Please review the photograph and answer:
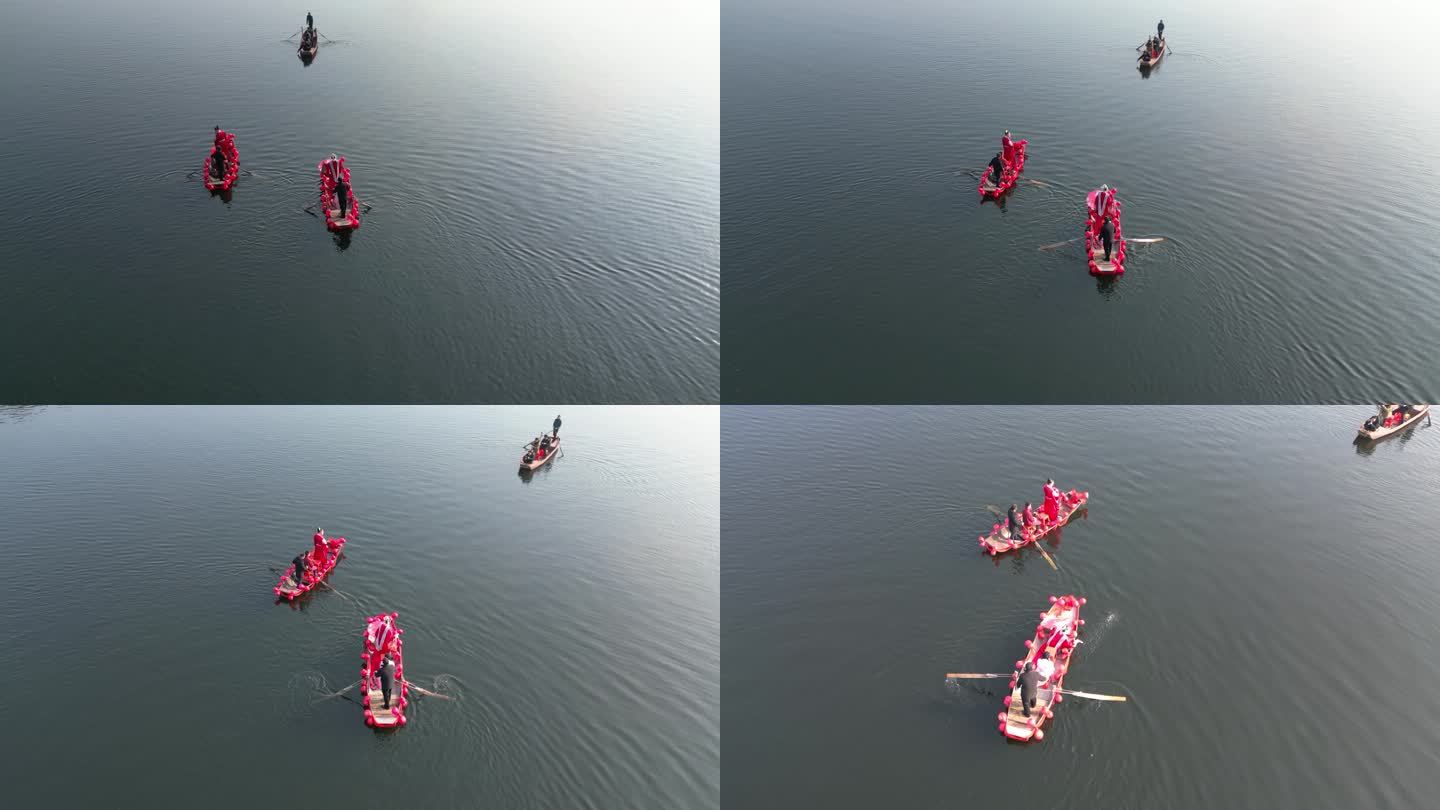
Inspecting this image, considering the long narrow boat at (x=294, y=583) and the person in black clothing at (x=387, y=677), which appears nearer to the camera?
the person in black clothing at (x=387, y=677)

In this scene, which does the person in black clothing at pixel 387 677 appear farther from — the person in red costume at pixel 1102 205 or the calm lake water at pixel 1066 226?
the person in red costume at pixel 1102 205

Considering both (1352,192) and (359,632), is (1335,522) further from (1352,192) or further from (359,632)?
(359,632)

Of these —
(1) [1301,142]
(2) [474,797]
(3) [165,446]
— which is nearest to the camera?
(2) [474,797]

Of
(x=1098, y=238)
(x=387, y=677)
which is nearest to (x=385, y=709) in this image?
(x=387, y=677)

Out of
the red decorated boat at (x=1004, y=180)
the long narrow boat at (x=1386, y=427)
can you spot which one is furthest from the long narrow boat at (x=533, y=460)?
the long narrow boat at (x=1386, y=427)

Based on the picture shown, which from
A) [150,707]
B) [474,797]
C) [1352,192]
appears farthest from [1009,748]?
[1352,192]

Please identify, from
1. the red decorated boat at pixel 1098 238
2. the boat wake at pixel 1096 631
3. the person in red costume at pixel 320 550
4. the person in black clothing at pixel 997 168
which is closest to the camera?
the boat wake at pixel 1096 631
